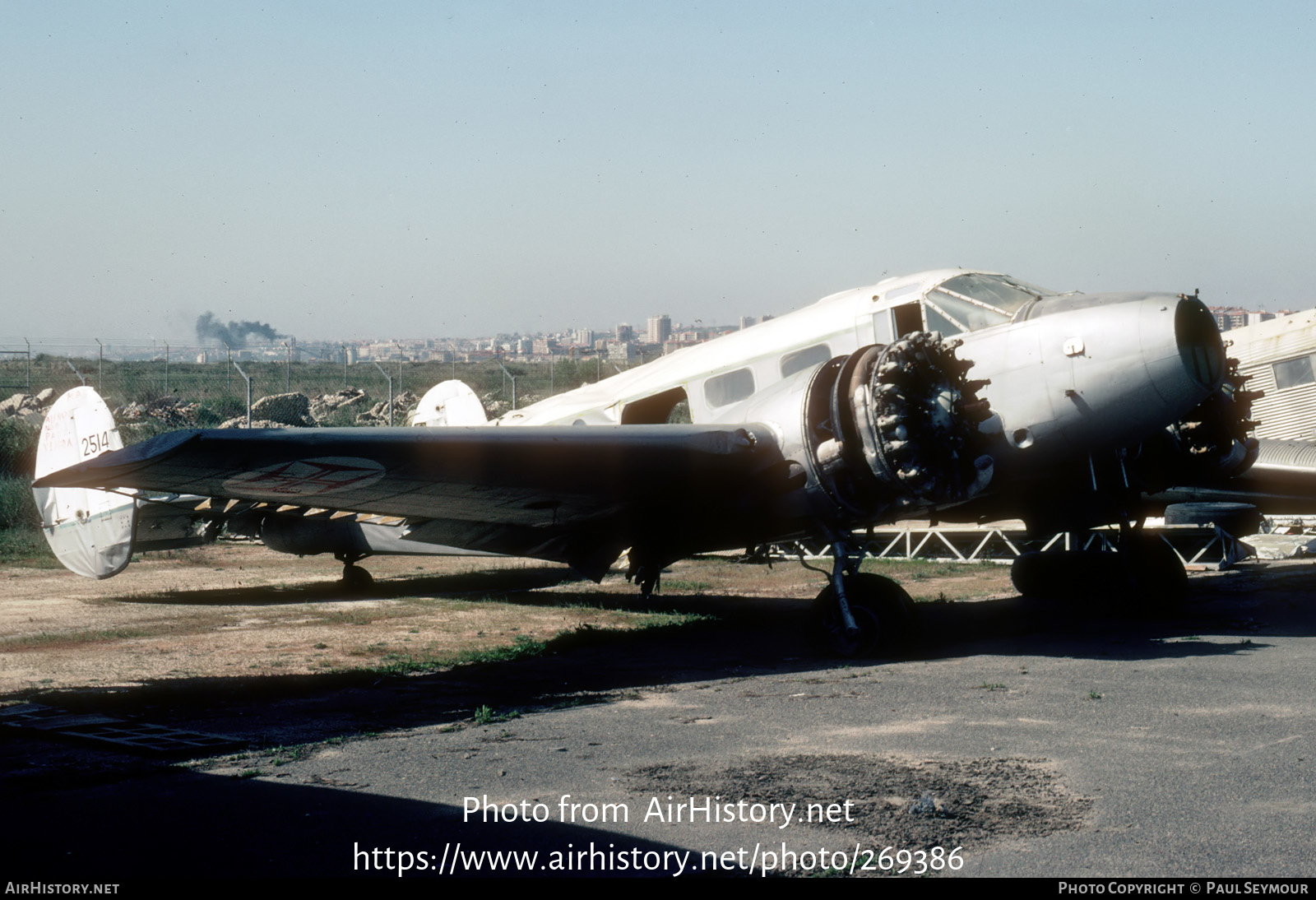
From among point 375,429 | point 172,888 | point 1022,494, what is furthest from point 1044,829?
point 1022,494

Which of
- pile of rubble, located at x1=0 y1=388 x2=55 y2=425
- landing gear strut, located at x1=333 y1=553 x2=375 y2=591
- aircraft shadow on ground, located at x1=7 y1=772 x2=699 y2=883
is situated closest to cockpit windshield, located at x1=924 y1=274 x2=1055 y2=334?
aircraft shadow on ground, located at x1=7 y1=772 x2=699 y2=883

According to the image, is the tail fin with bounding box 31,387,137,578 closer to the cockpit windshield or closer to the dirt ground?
the dirt ground

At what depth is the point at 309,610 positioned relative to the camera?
14.1m

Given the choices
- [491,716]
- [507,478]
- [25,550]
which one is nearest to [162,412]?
[25,550]

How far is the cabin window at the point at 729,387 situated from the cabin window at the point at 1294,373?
1156 cm

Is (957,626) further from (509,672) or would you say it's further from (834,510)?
(509,672)

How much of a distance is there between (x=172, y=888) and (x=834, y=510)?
20.2ft

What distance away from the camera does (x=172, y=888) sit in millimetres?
4039

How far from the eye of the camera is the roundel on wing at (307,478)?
8.19 metres

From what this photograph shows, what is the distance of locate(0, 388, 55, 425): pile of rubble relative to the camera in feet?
99.0

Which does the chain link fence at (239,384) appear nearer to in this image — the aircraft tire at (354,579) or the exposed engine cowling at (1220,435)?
the aircraft tire at (354,579)

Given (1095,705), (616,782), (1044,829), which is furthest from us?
(1095,705)

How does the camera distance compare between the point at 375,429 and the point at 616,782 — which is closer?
the point at 616,782

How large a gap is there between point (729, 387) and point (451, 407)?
652 cm
